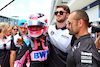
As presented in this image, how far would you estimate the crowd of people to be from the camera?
1.20m

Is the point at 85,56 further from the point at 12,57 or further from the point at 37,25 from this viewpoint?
the point at 12,57

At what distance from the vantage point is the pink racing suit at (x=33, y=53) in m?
1.65

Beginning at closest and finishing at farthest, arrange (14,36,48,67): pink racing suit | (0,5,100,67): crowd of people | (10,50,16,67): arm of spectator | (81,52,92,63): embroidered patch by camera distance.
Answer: (81,52,92,63): embroidered patch, (0,5,100,67): crowd of people, (14,36,48,67): pink racing suit, (10,50,16,67): arm of spectator

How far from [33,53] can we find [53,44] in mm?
446

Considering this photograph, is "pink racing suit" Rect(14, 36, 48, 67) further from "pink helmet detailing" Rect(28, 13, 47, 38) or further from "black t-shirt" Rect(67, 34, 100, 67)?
"black t-shirt" Rect(67, 34, 100, 67)

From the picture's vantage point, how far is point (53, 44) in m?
1.95

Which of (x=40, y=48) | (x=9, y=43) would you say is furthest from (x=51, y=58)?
(x=9, y=43)

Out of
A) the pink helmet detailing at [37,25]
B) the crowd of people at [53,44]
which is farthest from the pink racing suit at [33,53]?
the pink helmet detailing at [37,25]

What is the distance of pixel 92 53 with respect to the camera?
3.48 ft

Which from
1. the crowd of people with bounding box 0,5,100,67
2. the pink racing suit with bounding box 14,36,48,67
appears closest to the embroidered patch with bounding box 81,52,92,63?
the crowd of people with bounding box 0,5,100,67

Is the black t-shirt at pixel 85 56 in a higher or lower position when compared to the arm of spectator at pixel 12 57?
higher

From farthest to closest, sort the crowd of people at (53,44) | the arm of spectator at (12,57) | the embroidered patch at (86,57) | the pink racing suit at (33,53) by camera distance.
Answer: the arm of spectator at (12,57)
the pink racing suit at (33,53)
the crowd of people at (53,44)
the embroidered patch at (86,57)

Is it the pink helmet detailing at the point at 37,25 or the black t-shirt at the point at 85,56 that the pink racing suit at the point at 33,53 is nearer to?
the pink helmet detailing at the point at 37,25

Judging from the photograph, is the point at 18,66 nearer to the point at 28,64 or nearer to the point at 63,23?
the point at 28,64
